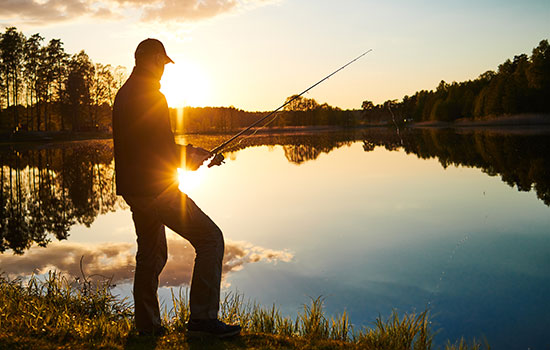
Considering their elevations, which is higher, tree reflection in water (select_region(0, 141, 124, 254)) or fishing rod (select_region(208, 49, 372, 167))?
fishing rod (select_region(208, 49, 372, 167))

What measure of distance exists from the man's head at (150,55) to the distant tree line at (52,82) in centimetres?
5954

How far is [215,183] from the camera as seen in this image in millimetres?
19000

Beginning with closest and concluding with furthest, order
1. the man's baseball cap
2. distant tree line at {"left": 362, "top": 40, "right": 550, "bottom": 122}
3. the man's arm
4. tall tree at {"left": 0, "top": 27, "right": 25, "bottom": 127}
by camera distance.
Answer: the man's baseball cap → the man's arm → tall tree at {"left": 0, "top": 27, "right": 25, "bottom": 127} → distant tree line at {"left": 362, "top": 40, "right": 550, "bottom": 122}

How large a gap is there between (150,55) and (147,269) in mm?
2100

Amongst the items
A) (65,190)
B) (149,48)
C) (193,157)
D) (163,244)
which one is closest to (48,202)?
(65,190)

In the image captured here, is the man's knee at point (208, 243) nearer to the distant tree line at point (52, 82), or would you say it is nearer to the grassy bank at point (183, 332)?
the grassy bank at point (183, 332)

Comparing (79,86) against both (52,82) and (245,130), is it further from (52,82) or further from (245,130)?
(245,130)

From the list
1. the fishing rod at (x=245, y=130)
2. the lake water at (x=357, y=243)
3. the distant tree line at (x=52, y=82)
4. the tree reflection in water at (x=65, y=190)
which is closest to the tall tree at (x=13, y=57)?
the distant tree line at (x=52, y=82)

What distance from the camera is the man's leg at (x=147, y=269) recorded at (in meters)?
4.34

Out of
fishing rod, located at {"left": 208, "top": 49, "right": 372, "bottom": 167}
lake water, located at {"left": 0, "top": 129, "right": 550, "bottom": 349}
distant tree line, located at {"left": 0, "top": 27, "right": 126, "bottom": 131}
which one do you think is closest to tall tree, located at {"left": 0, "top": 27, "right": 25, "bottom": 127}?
distant tree line, located at {"left": 0, "top": 27, "right": 126, "bottom": 131}

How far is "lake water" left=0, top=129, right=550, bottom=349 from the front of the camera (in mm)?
5875

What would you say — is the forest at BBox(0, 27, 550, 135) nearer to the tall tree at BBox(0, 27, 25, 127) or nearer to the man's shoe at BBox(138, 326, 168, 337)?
the tall tree at BBox(0, 27, 25, 127)

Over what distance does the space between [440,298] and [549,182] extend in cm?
1122

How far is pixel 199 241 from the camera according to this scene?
4215mm
